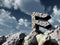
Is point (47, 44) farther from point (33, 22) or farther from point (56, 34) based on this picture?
point (33, 22)

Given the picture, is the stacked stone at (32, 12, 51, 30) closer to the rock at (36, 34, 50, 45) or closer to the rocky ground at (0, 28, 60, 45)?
the rocky ground at (0, 28, 60, 45)

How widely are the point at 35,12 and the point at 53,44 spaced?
59.2ft

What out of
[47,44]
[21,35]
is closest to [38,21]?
[21,35]

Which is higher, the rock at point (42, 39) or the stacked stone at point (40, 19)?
the stacked stone at point (40, 19)

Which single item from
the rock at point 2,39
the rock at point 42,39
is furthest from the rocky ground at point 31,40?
the rock at point 2,39

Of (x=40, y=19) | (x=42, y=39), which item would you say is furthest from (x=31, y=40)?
(x=40, y=19)

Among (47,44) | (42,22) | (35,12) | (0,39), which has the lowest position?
(47,44)

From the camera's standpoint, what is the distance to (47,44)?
30094 mm

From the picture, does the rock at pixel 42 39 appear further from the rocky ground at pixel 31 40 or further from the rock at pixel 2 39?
the rock at pixel 2 39

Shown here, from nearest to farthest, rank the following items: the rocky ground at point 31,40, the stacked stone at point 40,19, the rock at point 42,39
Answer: the rock at point 42,39 < the rocky ground at point 31,40 < the stacked stone at point 40,19

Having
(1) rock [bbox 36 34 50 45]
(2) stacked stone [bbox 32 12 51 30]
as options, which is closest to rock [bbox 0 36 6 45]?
(1) rock [bbox 36 34 50 45]

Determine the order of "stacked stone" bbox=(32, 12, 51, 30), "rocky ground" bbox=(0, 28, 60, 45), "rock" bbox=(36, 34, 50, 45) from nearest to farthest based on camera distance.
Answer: "rock" bbox=(36, 34, 50, 45) → "rocky ground" bbox=(0, 28, 60, 45) → "stacked stone" bbox=(32, 12, 51, 30)

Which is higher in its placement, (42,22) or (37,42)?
(42,22)

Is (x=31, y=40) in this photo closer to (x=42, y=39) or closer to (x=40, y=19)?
(x=42, y=39)
